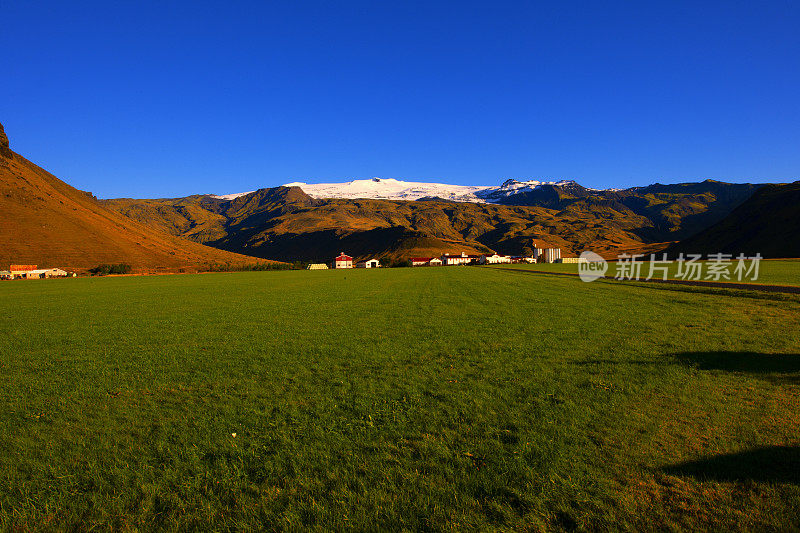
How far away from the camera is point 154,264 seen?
117625 mm

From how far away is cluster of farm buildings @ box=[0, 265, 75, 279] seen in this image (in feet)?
281

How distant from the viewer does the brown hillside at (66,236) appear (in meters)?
103

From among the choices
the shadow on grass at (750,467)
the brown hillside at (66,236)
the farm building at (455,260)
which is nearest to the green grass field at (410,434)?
the shadow on grass at (750,467)

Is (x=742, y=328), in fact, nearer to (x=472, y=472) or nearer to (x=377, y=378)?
(x=377, y=378)

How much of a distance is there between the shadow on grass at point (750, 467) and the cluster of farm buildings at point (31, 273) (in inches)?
4539

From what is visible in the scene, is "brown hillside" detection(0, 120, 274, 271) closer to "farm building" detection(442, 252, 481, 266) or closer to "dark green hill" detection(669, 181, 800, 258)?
"farm building" detection(442, 252, 481, 266)

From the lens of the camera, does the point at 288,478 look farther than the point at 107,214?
No

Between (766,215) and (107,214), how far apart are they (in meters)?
250

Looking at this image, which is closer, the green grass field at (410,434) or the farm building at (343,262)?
the green grass field at (410,434)

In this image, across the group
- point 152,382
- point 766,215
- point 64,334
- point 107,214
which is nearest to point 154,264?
point 107,214

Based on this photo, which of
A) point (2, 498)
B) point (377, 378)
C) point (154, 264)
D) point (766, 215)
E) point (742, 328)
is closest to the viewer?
point (2, 498)

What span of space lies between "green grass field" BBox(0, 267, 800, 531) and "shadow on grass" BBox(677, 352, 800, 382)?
7cm

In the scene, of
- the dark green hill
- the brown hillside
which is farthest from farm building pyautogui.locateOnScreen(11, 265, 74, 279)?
the dark green hill

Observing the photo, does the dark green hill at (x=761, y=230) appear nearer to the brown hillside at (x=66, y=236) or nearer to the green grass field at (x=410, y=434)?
the green grass field at (x=410, y=434)
